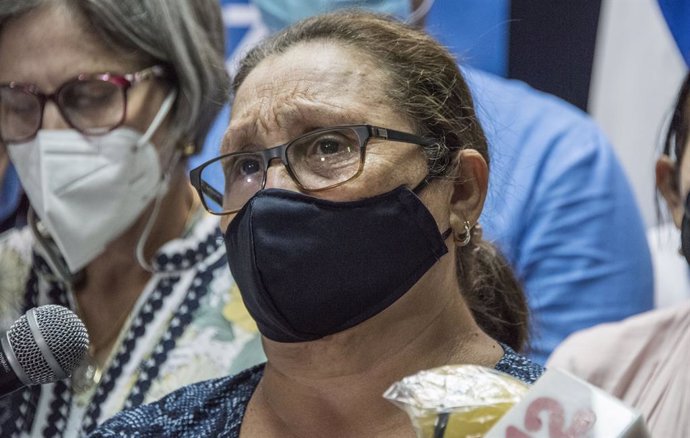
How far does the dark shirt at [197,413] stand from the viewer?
6.88 feet

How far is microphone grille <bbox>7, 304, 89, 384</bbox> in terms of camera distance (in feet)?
5.37

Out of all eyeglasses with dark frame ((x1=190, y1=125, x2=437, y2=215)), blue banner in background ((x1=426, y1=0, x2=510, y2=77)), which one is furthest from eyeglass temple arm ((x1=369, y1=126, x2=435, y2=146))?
blue banner in background ((x1=426, y1=0, x2=510, y2=77))

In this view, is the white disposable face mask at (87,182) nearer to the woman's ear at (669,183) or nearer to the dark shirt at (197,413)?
the dark shirt at (197,413)

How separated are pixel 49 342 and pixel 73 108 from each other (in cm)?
124

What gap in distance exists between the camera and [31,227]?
2.91 metres

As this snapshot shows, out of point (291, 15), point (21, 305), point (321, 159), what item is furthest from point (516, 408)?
point (291, 15)

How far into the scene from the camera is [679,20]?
2.60 meters

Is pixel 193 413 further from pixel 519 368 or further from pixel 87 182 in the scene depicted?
pixel 87 182

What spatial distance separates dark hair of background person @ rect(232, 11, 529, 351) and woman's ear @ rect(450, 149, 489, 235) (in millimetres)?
22

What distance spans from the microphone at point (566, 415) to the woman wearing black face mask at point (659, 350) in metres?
1.03

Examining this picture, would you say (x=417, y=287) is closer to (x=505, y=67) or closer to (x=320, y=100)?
(x=320, y=100)

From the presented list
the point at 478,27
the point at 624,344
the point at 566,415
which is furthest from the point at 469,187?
the point at 478,27

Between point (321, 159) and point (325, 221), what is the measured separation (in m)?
0.13

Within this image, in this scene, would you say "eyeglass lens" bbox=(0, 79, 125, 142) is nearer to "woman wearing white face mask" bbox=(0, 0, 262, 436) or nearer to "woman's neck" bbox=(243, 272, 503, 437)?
"woman wearing white face mask" bbox=(0, 0, 262, 436)
